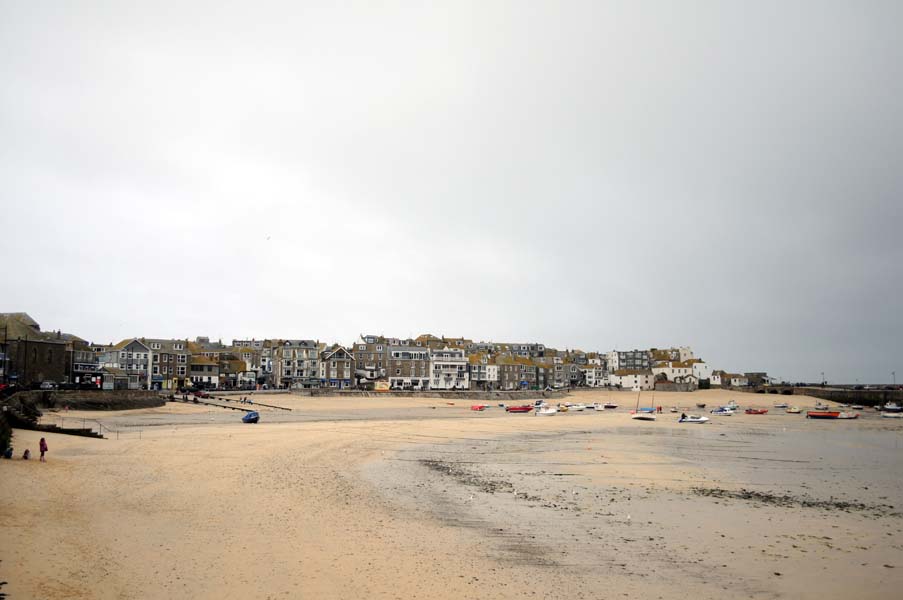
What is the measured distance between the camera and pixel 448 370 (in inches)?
5285

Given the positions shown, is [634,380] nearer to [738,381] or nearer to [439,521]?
[738,381]

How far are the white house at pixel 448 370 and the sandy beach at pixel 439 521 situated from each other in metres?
94.5

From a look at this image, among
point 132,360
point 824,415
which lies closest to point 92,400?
point 132,360

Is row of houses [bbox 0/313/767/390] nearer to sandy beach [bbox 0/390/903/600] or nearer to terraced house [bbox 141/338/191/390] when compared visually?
terraced house [bbox 141/338/191/390]

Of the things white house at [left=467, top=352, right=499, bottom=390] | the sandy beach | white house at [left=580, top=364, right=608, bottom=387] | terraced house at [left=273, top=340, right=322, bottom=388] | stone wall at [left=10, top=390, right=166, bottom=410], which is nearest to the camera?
the sandy beach

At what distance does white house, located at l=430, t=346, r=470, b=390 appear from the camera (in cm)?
13325

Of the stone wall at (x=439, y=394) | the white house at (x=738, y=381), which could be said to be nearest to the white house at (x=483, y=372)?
the stone wall at (x=439, y=394)

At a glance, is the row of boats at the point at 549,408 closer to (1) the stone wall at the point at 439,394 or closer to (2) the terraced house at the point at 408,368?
(1) the stone wall at the point at 439,394

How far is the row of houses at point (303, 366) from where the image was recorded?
3374 inches

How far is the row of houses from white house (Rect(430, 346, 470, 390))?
0.22m

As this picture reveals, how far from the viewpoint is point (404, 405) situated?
91438 mm

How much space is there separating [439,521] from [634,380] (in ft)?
488

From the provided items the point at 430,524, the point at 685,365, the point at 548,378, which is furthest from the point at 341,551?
the point at 685,365

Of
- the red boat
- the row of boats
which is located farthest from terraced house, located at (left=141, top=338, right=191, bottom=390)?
the red boat
